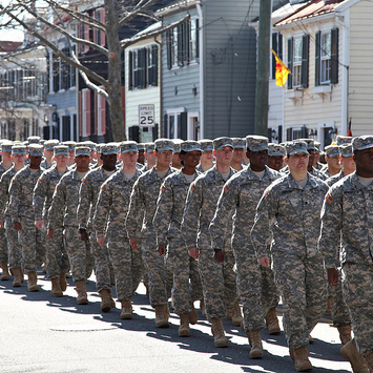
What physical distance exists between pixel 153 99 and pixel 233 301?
29756 millimetres

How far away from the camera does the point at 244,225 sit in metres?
10.4

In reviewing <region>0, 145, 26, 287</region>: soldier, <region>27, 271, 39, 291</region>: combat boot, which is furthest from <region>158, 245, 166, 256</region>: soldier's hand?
<region>0, 145, 26, 287</region>: soldier

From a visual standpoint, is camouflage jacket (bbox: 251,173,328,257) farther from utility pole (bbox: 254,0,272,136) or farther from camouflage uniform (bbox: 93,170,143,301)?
utility pole (bbox: 254,0,272,136)

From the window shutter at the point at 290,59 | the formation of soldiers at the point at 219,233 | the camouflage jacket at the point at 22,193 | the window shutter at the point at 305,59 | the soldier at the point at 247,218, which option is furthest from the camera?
the window shutter at the point at 290,59

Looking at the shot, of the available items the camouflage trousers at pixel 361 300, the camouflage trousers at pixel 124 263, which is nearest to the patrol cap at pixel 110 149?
the camouflage trousers at pixel 124 263

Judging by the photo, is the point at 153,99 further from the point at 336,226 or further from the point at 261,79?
the point at 336,226

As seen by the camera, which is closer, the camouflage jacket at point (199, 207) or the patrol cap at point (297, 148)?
the patrol cap at point (297, 148)

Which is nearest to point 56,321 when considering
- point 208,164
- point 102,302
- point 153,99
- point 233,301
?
point 102,302

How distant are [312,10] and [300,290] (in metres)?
23.2

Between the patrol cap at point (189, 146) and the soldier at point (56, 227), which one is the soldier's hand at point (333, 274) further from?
the soldier at point (56, 227)

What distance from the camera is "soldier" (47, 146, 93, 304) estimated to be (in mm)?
14734

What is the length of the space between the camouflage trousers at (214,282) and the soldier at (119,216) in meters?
2.17

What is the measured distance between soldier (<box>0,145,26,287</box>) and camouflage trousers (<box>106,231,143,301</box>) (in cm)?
371

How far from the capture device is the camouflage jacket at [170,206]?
11664 millimetres
